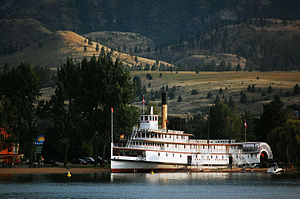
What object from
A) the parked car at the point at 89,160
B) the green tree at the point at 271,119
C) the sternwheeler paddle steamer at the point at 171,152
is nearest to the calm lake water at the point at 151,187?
the sternwheeler paddle steamer at the point at 171,152

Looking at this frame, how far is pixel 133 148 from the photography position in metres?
104

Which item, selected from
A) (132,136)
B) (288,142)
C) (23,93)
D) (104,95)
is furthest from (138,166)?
(288,142)

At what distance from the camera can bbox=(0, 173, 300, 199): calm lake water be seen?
72438 millimetres

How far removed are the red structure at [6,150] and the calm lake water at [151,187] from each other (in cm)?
1263

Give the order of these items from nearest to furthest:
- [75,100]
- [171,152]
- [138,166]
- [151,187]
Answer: [151,187] < [138,166] < [171,152] < [75,100]

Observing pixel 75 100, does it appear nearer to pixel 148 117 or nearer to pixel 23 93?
pixel 23 93

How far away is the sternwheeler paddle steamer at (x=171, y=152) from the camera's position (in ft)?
344

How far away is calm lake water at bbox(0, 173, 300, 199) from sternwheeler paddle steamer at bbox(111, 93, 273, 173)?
5.78 meters

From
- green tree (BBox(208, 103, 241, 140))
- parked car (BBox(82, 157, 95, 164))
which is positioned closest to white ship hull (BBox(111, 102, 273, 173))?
parked car (BBox(82, 157, 95, 164))

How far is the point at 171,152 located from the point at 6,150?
43.3 meters

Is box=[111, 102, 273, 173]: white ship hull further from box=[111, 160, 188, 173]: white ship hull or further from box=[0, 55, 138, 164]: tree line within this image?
box=[0, 55, 138, 164]: tree line

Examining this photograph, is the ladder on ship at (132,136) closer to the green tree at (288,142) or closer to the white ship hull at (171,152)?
the white ship hull at (171,152)

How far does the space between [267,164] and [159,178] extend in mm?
31850

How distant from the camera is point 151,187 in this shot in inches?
3209
